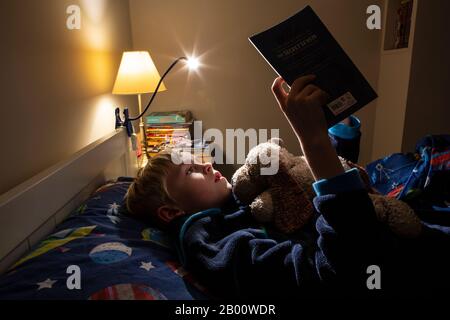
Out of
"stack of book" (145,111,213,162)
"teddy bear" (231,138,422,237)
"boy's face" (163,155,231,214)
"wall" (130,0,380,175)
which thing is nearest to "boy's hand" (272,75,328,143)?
"teddy bear" (231,138,422,237)

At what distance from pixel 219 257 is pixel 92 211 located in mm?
401

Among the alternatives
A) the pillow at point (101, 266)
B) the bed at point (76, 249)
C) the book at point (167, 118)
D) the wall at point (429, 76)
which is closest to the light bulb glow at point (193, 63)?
the book at point (167, 118)

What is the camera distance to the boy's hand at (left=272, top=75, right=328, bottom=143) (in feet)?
2.08

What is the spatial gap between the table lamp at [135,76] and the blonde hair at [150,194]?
739 mm

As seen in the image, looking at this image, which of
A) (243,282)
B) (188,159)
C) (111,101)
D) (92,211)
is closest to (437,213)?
(243,282)

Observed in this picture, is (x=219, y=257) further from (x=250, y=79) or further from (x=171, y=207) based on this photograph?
(x=250, y=79)

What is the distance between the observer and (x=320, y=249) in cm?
64

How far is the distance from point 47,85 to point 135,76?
1.81 ft

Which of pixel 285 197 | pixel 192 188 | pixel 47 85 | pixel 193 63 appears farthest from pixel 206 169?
pixel 193 63

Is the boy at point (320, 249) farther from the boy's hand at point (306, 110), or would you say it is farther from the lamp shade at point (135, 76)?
the lamp shade at point (135, 76)

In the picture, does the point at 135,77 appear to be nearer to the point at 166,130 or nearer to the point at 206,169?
the point at 166,130

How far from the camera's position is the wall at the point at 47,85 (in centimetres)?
83

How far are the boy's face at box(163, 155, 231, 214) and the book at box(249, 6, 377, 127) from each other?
14.0 inches
